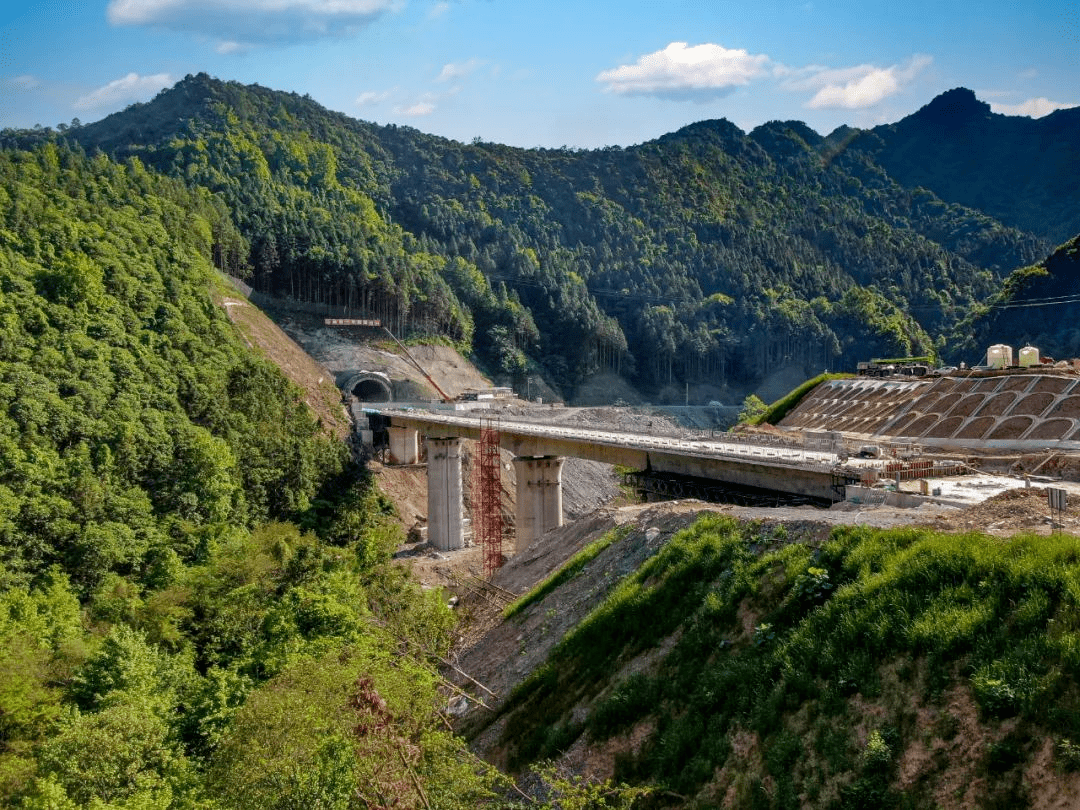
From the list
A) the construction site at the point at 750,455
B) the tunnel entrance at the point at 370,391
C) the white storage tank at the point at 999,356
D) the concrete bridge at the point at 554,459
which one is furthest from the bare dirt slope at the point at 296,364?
the white storage tank at the point at 999,356

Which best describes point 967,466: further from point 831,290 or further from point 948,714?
point 831,290

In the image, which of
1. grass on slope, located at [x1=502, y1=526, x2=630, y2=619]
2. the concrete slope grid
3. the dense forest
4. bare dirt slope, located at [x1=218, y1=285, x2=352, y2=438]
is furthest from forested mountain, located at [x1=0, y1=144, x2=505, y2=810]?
the concrete slope grid

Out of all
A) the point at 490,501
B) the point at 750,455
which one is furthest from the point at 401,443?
the point at 750,455

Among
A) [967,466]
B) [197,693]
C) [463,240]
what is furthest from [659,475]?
[463,240]

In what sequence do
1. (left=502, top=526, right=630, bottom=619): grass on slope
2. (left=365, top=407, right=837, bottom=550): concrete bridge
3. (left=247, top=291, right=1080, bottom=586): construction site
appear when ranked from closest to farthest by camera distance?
(left=502, top=526, right=630, bottom=619): grass on slope → (left=247, top=291, right=1080, bottom=586): construction site → (left=365, top=407, right=837, bottom=550): concrete bridge

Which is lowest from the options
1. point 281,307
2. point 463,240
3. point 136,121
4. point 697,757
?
point 697,757

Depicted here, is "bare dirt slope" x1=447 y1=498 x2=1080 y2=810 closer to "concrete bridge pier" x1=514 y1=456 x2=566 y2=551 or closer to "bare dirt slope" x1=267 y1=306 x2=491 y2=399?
"concrete bridge pier" x1=514 y1=456 x2=566 y2=551
